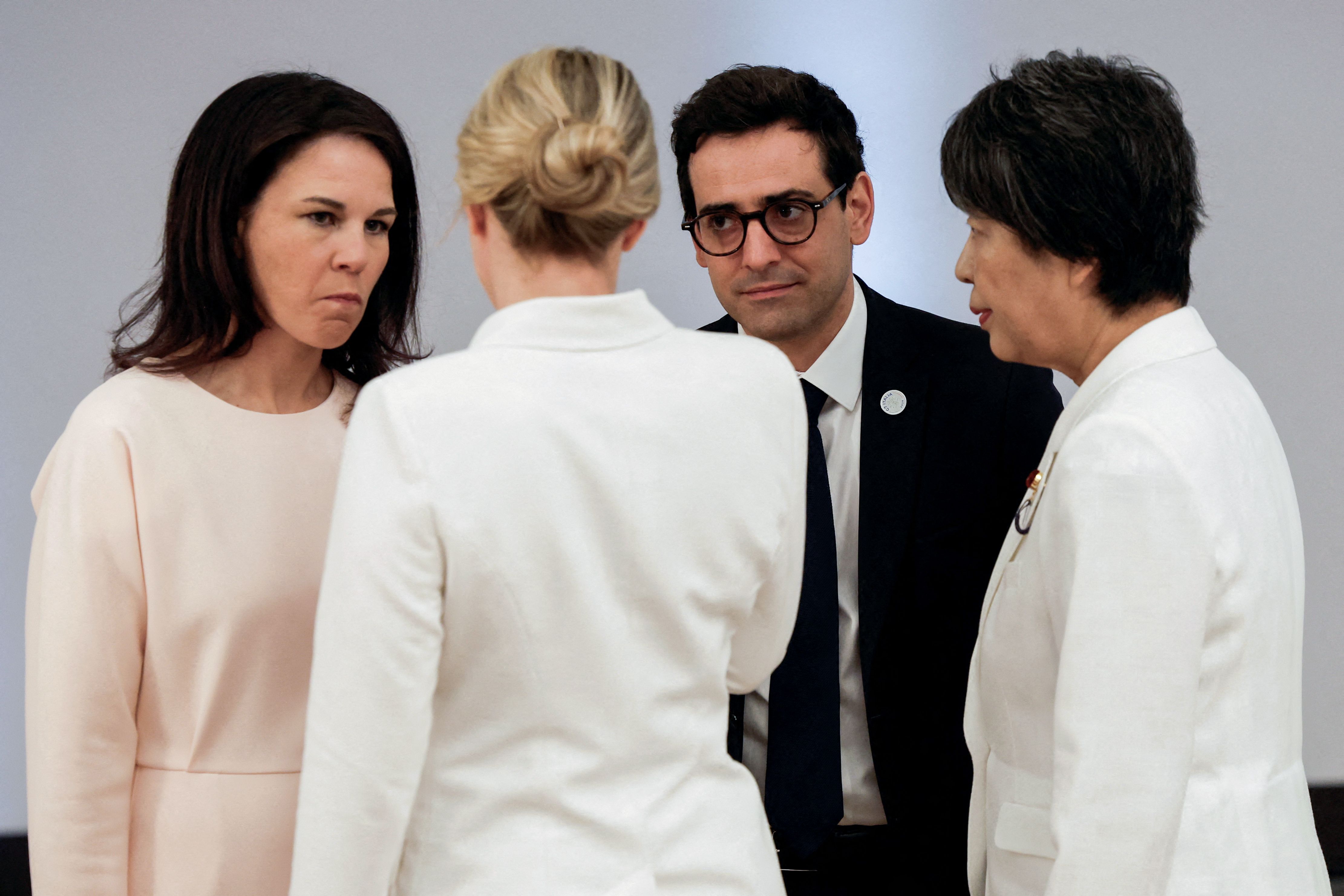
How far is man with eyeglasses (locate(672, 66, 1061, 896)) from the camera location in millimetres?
1735

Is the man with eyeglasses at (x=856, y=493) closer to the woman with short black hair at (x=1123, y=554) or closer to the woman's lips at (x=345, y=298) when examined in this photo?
the woman with short black hair at (x=1123, y=554)

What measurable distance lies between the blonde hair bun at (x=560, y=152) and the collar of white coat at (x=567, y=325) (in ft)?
0.21

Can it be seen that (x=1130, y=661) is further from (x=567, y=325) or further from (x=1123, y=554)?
(x=567, y=325)

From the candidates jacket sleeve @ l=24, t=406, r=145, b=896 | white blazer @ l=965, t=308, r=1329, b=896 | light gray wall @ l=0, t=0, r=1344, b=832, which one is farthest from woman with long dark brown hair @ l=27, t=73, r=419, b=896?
light gray wall @ l=0, t=0, r=1344, b=832

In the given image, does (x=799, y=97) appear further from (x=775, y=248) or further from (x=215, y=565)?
(x=215, y=565)

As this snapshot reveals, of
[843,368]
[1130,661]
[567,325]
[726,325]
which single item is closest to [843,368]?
[843,368]

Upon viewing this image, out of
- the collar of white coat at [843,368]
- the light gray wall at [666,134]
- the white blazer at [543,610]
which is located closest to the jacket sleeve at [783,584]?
the white blazer at [543,610]

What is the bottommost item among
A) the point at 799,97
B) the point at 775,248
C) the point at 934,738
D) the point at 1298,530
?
the point at 934,738

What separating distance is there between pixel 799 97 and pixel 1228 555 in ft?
3.66

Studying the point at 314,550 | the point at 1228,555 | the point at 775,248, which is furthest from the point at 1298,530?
the point at 314,550

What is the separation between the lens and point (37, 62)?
2.76 m

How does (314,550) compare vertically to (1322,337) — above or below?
below

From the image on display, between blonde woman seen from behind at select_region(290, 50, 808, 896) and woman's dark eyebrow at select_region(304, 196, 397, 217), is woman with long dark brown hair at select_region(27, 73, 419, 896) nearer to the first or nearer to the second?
woman's dark eyebrow at select_region(304, 196, 397, 217)

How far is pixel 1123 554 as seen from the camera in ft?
3.79
